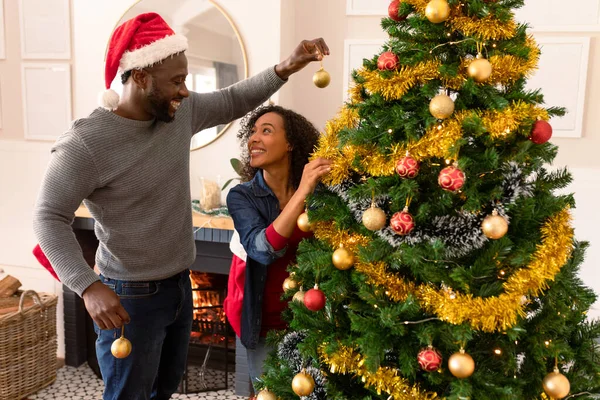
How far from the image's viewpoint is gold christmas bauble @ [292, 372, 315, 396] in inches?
48.9

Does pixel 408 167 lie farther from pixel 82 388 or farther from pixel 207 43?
pixel 82 388

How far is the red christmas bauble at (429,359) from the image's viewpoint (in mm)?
1061

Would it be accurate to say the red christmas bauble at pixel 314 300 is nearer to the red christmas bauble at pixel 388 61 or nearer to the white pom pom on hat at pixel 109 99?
the red christmas bauble at pixel 388 61

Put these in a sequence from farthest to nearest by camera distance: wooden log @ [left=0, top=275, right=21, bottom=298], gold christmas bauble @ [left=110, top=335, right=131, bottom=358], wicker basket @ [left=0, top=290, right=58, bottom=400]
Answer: wooden log @ [left=0, top=275, right=21, bottom=298] < wicker basket @ [left=0, top=290, right=58, bottom=400] < gold christmas bauble @ [left=110, top=335, right=131, bottom=358]

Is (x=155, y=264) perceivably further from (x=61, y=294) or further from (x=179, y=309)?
(x=61, y=294)

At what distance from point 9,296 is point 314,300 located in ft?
7.21

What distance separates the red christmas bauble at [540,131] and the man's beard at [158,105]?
99 centimetres

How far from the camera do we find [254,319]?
1.65 metres

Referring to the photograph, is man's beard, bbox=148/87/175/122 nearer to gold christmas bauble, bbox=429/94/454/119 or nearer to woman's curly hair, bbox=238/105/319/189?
woman's curly hair, bbox=238/105/319/189

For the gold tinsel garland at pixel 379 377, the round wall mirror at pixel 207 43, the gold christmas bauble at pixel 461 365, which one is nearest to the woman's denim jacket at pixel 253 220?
the gold tinsel garland at pixel 379 377

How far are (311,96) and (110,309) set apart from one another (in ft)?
5.69

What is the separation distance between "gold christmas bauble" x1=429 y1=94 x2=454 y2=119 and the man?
63 centimetres

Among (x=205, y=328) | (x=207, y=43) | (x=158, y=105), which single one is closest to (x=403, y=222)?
(x=158, y=105)

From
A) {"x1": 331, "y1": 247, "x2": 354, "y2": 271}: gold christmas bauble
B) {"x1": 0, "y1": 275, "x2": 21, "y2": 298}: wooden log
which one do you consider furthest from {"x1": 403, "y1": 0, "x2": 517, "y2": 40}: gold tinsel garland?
{"x1": 0, "y1": 275, "x2": 21, "y2": 298}: wooden log
